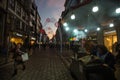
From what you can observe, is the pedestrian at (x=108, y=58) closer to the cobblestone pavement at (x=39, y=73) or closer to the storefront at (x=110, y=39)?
the cobblestone pavement at (x=39, y=73)

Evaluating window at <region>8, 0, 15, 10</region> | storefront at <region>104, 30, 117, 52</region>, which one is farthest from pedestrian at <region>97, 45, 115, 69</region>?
window at <region>8, 0, 15, 10</region>

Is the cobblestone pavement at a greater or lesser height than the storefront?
lesser

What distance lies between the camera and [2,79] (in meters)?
7.94

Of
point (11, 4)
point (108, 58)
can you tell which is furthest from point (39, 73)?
point (11, 4)

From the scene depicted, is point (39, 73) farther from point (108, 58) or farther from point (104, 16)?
point (104, 16)

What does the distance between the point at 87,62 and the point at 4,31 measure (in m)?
21.3

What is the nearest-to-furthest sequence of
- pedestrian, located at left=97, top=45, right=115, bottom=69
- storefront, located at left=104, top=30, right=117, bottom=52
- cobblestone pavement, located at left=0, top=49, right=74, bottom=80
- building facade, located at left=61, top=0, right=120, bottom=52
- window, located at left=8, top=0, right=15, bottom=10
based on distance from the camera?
pedestrian, located at left=97, top=45, right=115, bottom=69, cobblestone pavement, located at left=0, top=49, right=74, bottom=80, building facade, located at left=61, top=0, right=120, bottom=52, storefront, located at left=104, top=30, right=117, bottom=52, window, located at left=8, top=0, right=15, bottom=10

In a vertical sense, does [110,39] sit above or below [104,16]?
below

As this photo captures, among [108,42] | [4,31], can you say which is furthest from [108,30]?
[4,31]

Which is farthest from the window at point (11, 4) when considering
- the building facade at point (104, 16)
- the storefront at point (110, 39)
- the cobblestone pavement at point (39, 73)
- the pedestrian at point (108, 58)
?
the pedestrian at point (108, 58)

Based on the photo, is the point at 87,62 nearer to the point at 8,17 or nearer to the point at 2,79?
the point at 2,79

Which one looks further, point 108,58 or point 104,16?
point 104,16

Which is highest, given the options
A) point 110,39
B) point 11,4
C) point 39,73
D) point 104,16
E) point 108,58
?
point 11,4

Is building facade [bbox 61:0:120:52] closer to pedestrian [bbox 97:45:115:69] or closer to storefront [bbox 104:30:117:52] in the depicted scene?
storefront [bbox 104:30:117:52]
